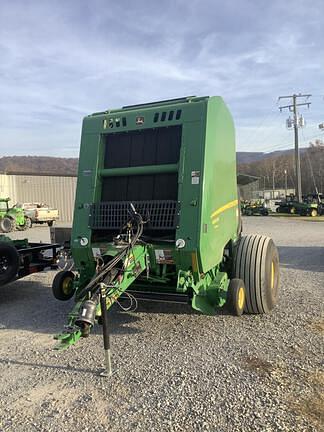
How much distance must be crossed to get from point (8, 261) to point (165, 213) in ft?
10.1

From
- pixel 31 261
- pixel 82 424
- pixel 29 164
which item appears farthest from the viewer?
pixel 29 164

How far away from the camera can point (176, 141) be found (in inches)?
224

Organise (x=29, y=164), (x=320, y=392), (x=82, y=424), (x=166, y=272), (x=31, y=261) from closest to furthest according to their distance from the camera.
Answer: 1. (x=82, y=424)
2. (x=320, y=392)
3. (x=166, y=272)
4. (x=31, y=261)
5. (x=29, y=164)

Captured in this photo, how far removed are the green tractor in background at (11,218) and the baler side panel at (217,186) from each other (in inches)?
792

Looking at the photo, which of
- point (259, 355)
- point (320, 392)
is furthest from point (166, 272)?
point (320, 392)

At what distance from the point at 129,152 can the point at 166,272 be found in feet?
5.59

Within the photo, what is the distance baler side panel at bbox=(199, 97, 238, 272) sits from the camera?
17.4 ft

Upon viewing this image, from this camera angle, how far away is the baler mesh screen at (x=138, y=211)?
214 inches

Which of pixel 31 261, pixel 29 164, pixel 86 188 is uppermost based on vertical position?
pixel 29 164

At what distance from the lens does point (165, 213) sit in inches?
215

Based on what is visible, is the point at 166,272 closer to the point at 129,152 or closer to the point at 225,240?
the point at 225,240

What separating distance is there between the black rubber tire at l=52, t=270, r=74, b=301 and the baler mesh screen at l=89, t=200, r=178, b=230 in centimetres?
99

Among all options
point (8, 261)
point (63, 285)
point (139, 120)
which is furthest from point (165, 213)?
point (8, 261)

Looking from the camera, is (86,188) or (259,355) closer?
(259,355)
